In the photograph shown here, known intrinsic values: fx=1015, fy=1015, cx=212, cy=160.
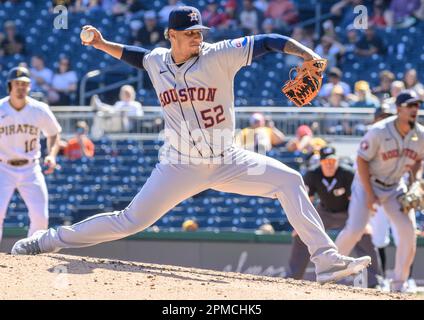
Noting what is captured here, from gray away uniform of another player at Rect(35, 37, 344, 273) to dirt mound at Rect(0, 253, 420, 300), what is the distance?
0.31 metres

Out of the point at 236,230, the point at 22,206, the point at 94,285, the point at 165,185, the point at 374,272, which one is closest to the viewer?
the point at 94,285

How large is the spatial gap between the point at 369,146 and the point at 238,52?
119 inches

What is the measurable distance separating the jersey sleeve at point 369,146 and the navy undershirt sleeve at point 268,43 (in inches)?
115

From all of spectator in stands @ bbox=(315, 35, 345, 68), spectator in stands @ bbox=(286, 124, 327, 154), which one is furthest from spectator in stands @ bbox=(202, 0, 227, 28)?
spectator in stands @ bbox=(286, 124, 327, 154)

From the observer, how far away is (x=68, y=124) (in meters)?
13.7

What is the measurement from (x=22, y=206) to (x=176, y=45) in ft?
23.2

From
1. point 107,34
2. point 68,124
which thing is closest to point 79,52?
point 107,34

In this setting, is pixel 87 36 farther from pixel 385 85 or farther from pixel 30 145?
pixel 385 85

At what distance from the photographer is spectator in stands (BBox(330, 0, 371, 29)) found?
15391mm

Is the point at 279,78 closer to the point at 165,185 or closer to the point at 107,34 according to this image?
the point at 107,34

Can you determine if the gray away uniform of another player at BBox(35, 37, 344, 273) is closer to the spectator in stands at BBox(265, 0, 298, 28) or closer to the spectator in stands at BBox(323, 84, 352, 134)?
the spectator in stands at BBox(323, 84, 352, 134)

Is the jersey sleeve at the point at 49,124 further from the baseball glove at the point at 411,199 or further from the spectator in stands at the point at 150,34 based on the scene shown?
the spectator in stands at the point at 150,34

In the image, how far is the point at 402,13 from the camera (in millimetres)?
15305

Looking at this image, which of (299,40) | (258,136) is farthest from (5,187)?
(299,40)
